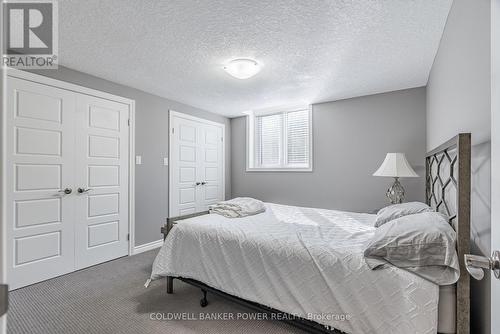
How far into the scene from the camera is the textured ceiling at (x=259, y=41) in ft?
5.67

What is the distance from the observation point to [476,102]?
1.22 meters

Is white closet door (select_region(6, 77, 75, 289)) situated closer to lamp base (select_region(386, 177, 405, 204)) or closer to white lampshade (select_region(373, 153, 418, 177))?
white lampshade (select_region(373, 153, 418, 177))

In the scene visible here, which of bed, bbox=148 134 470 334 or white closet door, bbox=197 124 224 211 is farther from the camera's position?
white closet door, bbox=197 124 224 211

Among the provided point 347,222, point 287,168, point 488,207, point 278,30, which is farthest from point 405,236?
point 287,168

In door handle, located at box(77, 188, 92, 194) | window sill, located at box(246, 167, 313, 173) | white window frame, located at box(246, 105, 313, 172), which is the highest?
white window frame, located at box(246, 105, 313, 172)

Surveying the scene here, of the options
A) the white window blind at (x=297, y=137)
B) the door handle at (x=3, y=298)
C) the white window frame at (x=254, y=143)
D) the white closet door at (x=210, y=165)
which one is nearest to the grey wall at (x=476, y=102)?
the door handle at (x=3, y=298)

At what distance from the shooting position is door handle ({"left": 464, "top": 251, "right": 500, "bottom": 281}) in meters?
0.62

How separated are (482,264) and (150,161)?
3682 mm

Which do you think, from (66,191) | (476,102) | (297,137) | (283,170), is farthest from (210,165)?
(476,102)

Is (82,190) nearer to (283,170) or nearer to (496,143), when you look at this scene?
(283,170)

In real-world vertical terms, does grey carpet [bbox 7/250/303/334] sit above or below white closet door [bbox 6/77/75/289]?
below

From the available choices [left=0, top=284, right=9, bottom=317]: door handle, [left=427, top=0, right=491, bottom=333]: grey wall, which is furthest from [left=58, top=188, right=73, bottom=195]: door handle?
[left=427, top=0, right=491, bottom=333]: grey wall

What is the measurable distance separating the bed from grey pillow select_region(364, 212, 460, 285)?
41 mm

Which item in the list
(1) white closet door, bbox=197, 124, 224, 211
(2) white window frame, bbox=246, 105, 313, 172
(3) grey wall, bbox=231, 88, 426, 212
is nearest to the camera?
(3) grey wall, bbox=231, 88, 426, 212
